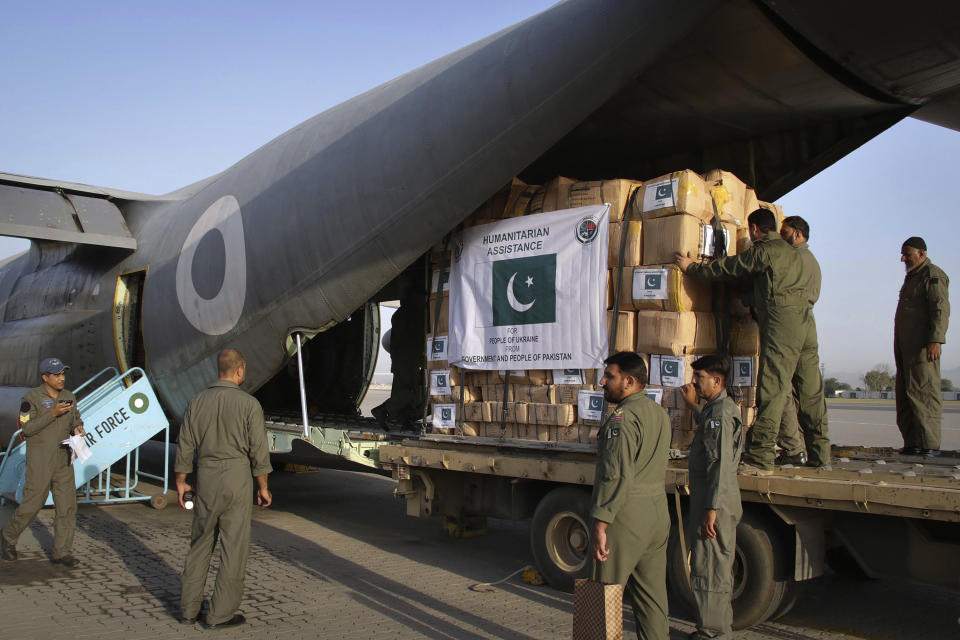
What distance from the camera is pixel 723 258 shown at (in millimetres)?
5582

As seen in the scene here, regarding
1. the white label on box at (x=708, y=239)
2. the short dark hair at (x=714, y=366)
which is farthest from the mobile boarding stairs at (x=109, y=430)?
the short dark hair at (x=714, y=366)

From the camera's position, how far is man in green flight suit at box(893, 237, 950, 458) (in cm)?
652

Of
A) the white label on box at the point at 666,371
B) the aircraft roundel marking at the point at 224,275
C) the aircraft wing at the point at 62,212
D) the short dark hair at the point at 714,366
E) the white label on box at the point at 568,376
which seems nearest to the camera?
the short dark hair at the point at 714,366

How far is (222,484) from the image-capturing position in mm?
5074

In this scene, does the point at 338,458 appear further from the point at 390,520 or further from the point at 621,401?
the point at 621,401

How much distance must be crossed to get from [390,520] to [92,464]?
3623 millimetres

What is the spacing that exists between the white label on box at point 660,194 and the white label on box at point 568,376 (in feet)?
4.70

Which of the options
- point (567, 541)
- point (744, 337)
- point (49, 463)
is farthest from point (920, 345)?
point (49, 463)

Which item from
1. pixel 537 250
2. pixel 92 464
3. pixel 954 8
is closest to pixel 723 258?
pixel 537 250

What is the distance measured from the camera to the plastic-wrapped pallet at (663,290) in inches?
220

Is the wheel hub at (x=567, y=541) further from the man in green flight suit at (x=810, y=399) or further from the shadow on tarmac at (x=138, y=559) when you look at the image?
the shadow on tarmac at (x=138, y=559)

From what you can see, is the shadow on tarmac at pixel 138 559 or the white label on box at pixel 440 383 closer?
the shadow on tarmac at pixel 138 559

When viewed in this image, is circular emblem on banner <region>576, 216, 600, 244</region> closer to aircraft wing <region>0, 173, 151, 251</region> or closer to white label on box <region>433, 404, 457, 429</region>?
Answer: white label on box <region>433, 404, 457, 429</region>

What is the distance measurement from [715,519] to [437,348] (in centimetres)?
352
